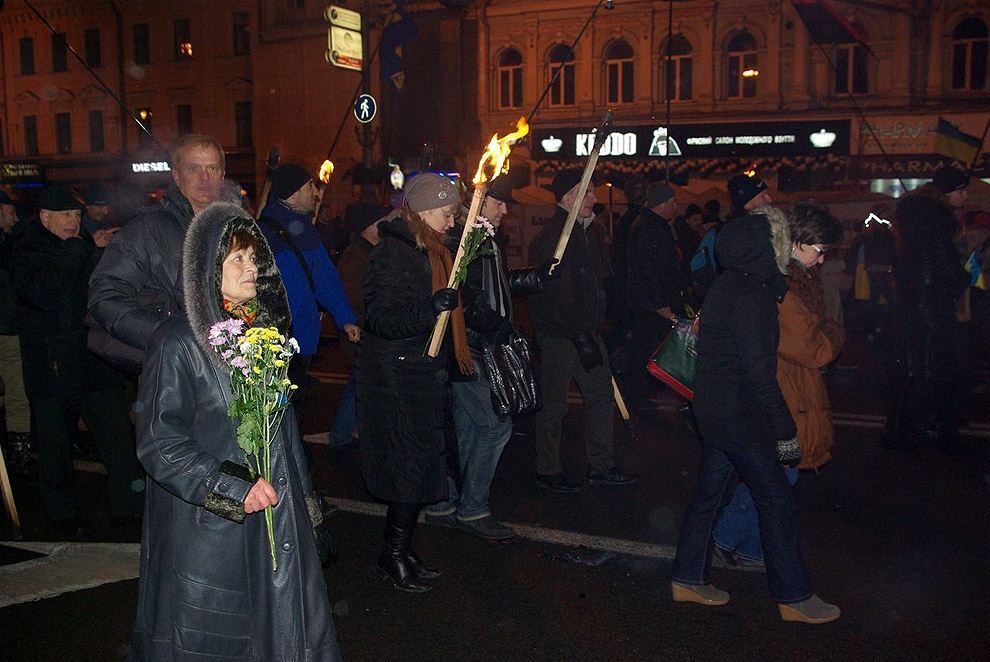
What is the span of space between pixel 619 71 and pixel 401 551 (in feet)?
101

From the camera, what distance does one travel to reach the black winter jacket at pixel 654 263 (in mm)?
8414

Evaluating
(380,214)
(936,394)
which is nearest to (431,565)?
(380,214)

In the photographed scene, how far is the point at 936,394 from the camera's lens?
7934 millimetres

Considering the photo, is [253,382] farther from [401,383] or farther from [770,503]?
[770,503]

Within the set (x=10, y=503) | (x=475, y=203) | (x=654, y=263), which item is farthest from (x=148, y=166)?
(x=475, y=203)

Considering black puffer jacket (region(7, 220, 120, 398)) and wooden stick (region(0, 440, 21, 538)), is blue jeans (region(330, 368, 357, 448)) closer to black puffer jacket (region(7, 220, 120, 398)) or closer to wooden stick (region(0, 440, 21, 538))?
black puffer jacket (region(7, 220, 120, 398))

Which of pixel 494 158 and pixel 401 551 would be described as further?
pixel 401 551

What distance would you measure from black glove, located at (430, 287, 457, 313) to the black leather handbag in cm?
94

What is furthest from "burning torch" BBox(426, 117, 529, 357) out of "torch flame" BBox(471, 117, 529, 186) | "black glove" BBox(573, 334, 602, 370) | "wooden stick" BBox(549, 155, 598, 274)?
"black glove" BBox(573, 334, 602, 370)

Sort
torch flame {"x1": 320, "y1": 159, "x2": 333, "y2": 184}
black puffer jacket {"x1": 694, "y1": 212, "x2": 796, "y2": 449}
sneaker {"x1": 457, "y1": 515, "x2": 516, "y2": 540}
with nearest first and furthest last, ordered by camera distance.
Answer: black puffer jacket {"x1": 694, "y1": 212, "x2": 796, "y2": 449}, sneaker {"x1": 457, "y1": 515, "x2": 516, "y2": 540}, torch flame {"x1": 320, "y1": 159, "x2": 333, "y2": 184}

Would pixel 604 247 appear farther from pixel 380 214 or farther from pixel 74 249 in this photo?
pixel 74 249

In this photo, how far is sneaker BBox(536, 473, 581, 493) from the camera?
7.04 m

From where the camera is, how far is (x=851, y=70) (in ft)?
103

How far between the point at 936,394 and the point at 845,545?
261 centimetres
